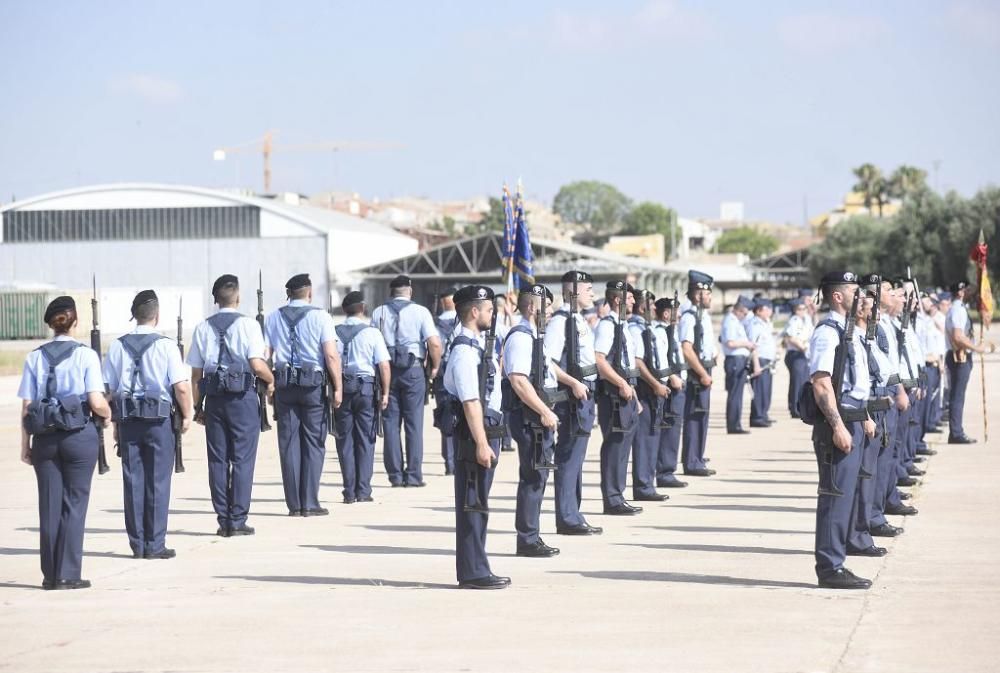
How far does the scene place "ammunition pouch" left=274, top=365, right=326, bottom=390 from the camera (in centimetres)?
1312

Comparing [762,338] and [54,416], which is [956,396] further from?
[54,416]

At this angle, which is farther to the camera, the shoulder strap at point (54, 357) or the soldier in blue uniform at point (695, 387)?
the soldier in blue uniform at point (695, 387)

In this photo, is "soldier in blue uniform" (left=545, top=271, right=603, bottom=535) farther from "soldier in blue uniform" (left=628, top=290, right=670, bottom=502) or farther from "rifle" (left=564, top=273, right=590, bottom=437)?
"soldier in blue uniform" (left=628, top=290, right=670, bottom=502)

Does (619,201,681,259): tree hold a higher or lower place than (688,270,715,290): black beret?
higher

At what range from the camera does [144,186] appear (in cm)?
7162

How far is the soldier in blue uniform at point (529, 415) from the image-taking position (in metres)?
10.5

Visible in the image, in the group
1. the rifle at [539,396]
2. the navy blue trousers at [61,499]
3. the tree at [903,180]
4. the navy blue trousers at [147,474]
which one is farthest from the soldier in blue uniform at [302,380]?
the tree at [903,180]

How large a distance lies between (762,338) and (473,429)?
14.3 metres

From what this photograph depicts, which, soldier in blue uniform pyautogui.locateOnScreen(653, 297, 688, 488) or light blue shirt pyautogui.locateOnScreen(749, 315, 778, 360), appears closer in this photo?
soldier in blue uniform pyautogui.locateOnScreen(653, 297, 688, 488)

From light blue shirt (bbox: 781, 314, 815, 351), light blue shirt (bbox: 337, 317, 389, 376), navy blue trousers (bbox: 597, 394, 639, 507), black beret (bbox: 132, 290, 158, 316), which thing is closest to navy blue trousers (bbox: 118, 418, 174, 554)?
black beret (bbox: 132, 290, 158, 316)

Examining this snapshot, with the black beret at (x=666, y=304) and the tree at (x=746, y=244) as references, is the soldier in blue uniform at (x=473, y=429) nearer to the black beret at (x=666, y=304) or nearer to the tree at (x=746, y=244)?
the black beret at (x=666, y=304)

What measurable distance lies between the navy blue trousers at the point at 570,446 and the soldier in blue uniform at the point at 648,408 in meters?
2.37

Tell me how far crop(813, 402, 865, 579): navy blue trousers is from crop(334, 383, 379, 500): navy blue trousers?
19.0 feet

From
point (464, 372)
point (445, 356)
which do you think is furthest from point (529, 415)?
point (445, 356)
